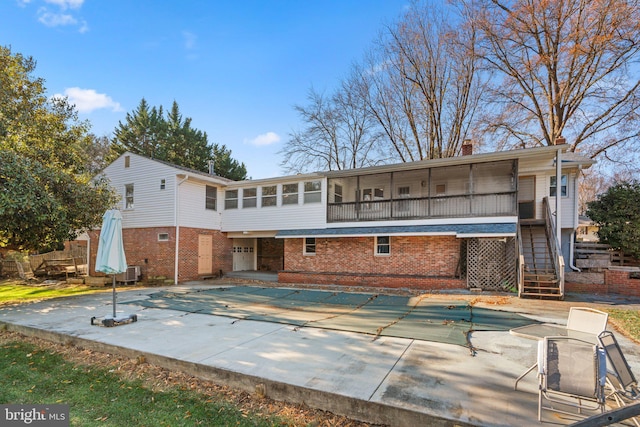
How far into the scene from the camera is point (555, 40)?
16391 millimetres

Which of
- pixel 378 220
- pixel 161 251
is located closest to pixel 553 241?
pixel 378 220

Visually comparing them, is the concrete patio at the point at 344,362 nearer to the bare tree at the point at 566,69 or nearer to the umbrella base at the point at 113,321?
the umbrella base at the point at 113,321

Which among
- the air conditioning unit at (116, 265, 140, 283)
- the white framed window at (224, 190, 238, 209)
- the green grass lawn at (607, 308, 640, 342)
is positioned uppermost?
the white framed window at (224, 190, 238, 209)

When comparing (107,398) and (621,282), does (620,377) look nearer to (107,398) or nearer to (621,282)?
(107,398)

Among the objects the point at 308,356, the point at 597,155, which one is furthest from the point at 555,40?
the point at 308,356

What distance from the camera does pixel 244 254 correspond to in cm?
1862

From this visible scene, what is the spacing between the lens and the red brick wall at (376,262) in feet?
40.4

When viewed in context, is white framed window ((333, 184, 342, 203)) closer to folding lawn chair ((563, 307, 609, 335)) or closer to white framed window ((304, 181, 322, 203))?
white framed window ((304, 181, 322, 203))

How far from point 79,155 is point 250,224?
799 cm

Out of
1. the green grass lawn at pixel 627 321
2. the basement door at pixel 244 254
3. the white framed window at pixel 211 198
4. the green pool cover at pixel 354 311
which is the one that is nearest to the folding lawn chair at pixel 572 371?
the green pool cover at pixel 354 311

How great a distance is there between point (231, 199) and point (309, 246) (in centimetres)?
542

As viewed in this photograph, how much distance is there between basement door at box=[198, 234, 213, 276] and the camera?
618 inches

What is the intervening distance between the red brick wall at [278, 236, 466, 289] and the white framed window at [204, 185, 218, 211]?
472cm

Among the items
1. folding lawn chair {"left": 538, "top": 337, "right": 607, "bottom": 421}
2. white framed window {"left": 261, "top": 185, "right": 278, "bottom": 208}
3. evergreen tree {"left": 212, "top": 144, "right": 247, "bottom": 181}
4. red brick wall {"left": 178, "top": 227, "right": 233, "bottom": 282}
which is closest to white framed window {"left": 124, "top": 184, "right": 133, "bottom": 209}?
red brick wall {"left": 178, "top": 227, "right": 233, "bottom": 282}
